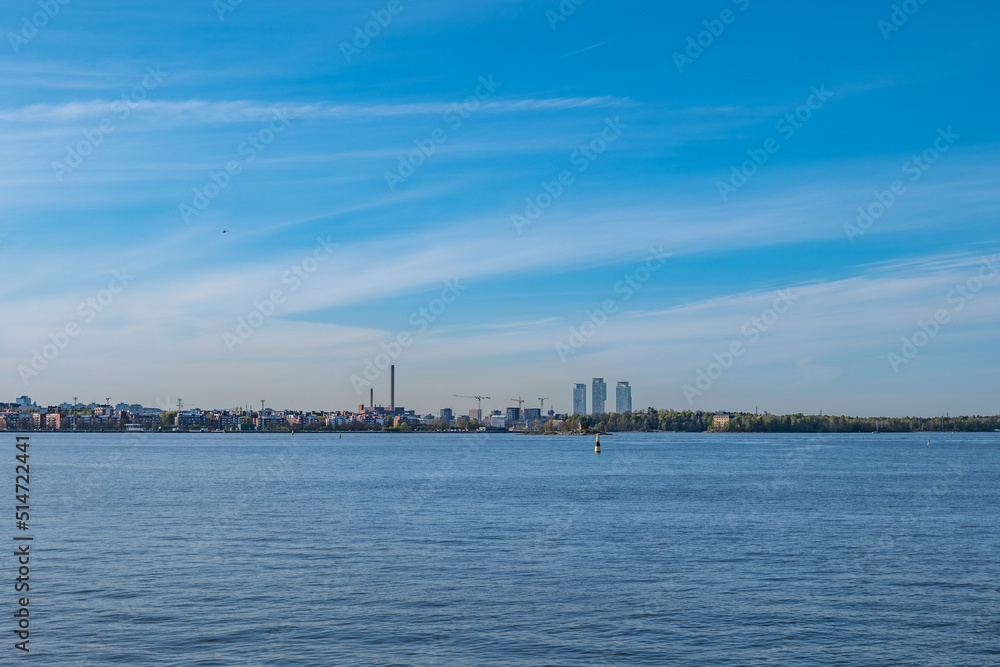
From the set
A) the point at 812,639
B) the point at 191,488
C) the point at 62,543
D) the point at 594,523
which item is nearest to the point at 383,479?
the point at 191,488

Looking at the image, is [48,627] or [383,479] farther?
[383,479]

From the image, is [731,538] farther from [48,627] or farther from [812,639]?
[48,627]

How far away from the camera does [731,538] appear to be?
1722 inches

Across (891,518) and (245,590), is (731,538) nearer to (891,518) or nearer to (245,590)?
(891,518)

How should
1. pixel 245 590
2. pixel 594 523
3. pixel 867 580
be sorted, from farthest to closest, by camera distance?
pixel 594 523
pixel 867 580
pixel 245 590

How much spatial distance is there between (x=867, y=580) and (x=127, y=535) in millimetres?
34066

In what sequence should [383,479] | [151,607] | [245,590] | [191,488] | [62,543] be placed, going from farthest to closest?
1. [383,479]
2. [191,488]
3. [62,543]
4. [245,590]
5. [151,607]

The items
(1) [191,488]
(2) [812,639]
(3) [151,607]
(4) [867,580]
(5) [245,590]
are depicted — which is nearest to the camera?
(2) [812,639]

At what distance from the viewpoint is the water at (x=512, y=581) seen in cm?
2425

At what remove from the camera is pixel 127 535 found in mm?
43844

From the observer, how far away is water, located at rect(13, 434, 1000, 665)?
2425 cm

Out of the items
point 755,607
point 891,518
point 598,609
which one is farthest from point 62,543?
point 891,518

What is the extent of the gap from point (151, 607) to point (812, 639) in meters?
20.4

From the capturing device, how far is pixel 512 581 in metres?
32.6
